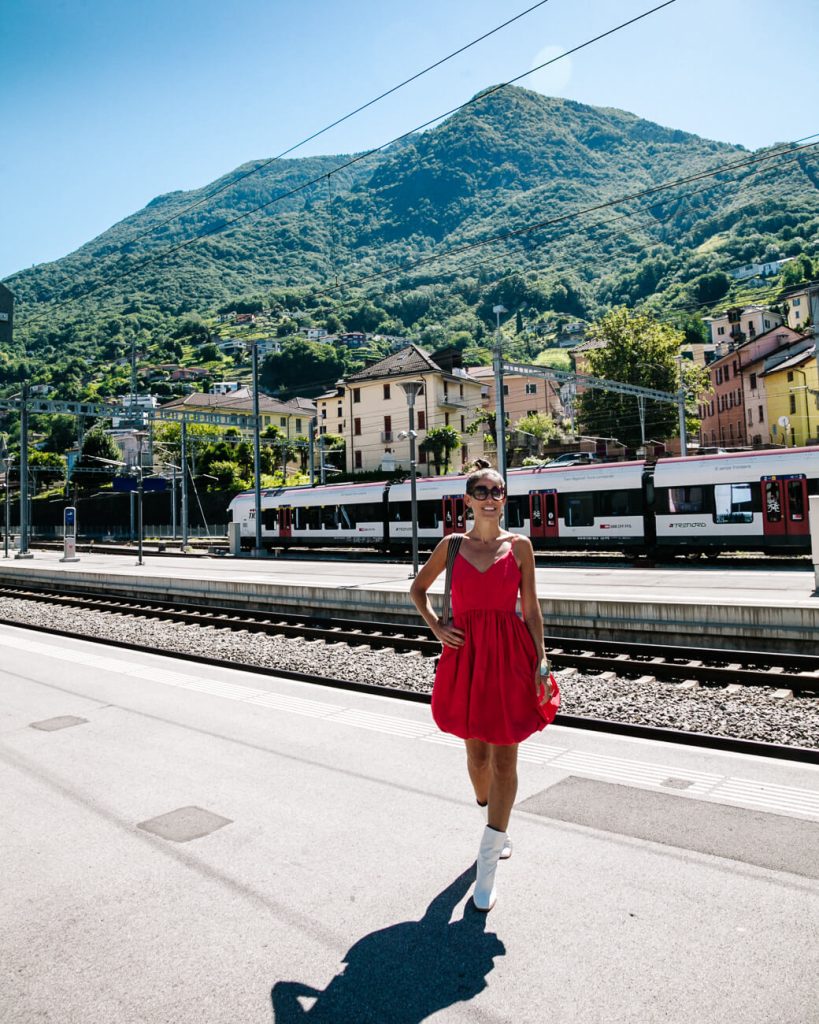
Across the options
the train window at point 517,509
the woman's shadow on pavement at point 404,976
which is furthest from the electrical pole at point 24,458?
the woman's shadow on pavement at point 404,976

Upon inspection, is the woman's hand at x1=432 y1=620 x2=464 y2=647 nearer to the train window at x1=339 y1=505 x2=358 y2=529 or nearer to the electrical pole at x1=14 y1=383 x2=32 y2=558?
the train window at x1=339 y1=505 x2=358 y2=529

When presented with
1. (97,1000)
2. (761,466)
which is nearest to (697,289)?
(761,466)

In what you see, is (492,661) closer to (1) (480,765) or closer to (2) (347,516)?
(1) (480,765)

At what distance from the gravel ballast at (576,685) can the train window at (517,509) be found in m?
14.7

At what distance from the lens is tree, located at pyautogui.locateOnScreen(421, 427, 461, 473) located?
70.6m

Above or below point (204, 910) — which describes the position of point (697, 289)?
above

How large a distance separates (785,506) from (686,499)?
9.10 feet

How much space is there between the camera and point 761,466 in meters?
22.3

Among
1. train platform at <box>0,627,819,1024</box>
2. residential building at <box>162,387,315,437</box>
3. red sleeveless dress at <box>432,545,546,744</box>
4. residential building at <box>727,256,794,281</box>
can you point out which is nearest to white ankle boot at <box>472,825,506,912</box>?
train platform at <box>0,627,819,1024</box>

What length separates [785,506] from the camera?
2200cm

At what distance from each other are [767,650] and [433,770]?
7290 mm

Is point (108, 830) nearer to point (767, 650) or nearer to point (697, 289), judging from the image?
point (767, 650)

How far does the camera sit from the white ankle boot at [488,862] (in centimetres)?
368

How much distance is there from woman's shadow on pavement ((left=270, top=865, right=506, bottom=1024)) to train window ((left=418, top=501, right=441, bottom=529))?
A: 87.2ft
